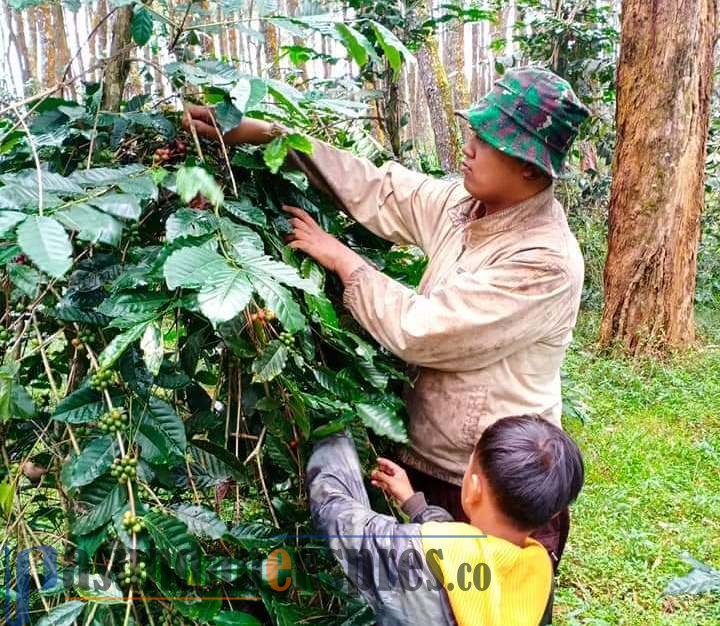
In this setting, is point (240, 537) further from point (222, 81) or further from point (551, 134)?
point (551, 134)

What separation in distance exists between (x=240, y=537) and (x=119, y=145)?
2.52ft

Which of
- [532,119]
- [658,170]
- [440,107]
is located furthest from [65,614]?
[440,107]

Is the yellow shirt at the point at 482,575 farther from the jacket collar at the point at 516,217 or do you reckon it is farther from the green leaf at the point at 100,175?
the green leaf at the point at 100,175

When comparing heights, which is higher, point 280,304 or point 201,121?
point 201,121

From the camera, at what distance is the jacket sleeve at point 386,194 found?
1.60 m

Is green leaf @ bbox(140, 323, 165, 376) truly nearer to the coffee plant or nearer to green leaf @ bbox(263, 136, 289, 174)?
the coffee plant

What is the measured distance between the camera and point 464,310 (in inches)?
54.1

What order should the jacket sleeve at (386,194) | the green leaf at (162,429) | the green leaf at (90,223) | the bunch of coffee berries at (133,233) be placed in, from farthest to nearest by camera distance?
the jacket sleeve at (386,194) → the bunch of coffee berries at (133,233) → the green leaf at (162,429) → the green leaf at (90,223)

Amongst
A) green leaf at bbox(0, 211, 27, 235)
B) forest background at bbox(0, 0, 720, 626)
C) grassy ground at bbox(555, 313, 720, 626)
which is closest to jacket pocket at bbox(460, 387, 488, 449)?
forest background at bbox(0, 0, 720, 626)

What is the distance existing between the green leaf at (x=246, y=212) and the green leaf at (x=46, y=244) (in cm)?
36

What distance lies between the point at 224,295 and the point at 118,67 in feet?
2.24

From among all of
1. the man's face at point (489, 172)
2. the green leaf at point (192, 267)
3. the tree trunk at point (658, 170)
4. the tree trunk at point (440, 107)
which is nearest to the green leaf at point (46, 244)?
the green leaf at point (192, 267)

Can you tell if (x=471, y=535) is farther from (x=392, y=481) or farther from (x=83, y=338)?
(x=83, y=338)

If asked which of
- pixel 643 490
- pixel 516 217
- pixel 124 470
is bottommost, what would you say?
pixel 643 490
